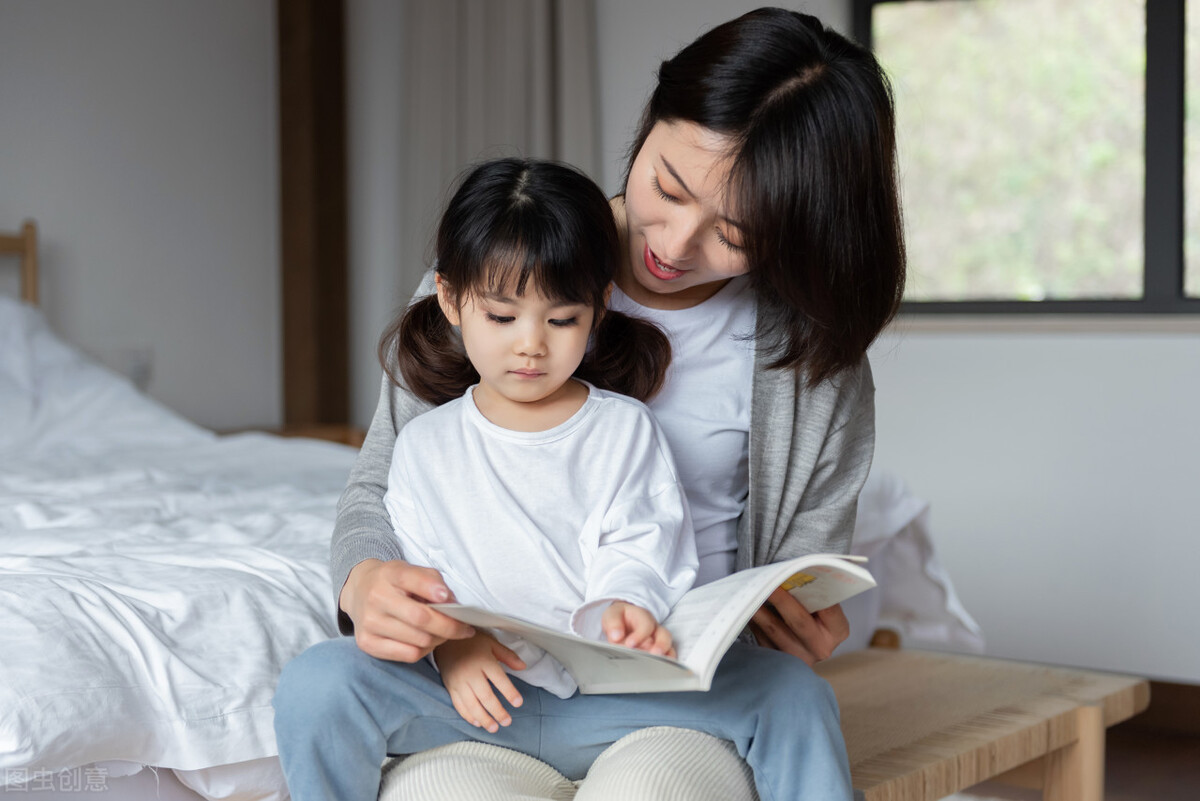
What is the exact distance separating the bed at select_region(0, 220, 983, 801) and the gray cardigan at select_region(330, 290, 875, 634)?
0.17 meters

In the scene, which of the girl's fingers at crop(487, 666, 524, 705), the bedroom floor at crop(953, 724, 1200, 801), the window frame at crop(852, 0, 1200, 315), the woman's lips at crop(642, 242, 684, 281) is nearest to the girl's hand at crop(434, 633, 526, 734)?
the girl's fingers at crop(487, 666, 524, 705)

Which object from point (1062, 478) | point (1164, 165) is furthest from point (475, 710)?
point (1164, 165)

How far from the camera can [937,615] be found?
1.95m

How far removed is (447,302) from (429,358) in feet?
0.26

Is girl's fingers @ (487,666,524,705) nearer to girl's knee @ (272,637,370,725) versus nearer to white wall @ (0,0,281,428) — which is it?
girl's knee @ (272,637,370,725)

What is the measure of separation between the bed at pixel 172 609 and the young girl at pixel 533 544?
213 mm

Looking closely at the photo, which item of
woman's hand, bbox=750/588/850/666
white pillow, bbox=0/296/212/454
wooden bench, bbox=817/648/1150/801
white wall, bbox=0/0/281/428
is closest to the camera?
woman's hand, bbox=750/588/850/666

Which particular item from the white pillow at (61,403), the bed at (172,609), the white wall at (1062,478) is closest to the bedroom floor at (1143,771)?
the white wall at (1062,478)

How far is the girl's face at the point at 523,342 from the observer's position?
0.95 metres

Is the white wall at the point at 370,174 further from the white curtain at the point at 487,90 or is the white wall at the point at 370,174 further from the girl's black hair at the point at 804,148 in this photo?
the girl's black hair at the point at 804,148

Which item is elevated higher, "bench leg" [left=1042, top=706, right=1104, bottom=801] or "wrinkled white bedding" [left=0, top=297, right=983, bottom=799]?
"wrinkled white bedding" [left=0, top=297, right=983, bottom=799]

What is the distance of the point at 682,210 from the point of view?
39.8 inches

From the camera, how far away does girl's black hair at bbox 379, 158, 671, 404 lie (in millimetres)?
945

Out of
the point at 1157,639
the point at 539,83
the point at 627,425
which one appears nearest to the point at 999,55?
the point at 539,83
